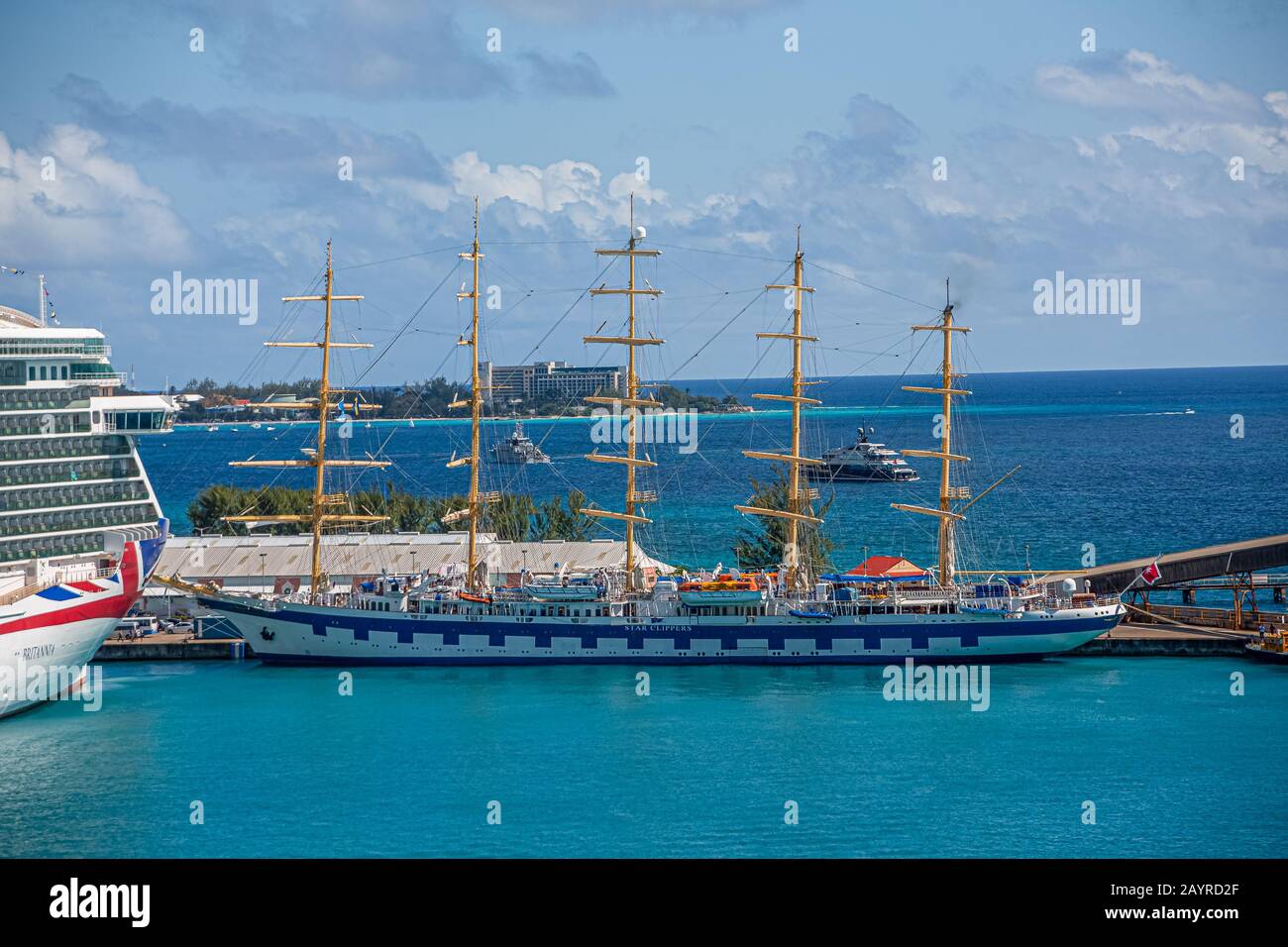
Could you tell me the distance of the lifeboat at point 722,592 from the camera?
5197 cm

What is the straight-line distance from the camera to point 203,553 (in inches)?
2438

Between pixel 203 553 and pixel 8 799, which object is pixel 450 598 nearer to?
pixel 203 553

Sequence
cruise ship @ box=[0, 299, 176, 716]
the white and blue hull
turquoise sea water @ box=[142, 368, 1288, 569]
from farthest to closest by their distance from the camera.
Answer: turquoise sea water @ box=[142, 368, 1288, 569] < the white and blue hull < cruise ship @ box=[0, 299, 176, 716]

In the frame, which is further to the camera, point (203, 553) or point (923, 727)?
point (203, 553)

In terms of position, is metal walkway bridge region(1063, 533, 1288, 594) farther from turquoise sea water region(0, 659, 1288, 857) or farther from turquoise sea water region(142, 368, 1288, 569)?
turquoise sea water region(142, 368, 1288, 569)

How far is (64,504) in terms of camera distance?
161 ft

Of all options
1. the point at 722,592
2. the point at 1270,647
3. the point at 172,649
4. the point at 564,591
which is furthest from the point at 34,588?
the point at 1270,647

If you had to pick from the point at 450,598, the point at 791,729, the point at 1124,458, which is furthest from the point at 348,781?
the point at 1124,458

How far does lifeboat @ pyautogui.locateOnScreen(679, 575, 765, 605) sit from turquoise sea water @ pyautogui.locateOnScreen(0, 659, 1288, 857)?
8.75ft

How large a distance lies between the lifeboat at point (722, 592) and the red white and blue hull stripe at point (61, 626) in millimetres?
18625

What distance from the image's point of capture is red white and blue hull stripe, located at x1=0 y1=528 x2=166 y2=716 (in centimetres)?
4394

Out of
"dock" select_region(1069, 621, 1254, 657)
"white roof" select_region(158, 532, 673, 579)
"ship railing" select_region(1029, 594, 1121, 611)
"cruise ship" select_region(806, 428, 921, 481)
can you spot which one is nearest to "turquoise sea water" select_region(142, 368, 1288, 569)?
"cruise ship" select_region(806, 428, 921, 481)

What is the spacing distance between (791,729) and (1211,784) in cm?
1148

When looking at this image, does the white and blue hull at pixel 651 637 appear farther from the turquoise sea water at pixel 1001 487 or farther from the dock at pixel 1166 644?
the turquoise sea water at pixel 1001 487
